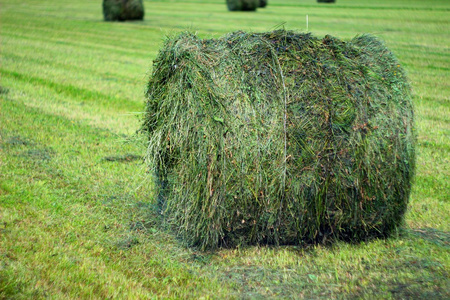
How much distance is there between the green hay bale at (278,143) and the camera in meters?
4.74

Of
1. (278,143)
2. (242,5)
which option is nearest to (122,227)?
(278,143)

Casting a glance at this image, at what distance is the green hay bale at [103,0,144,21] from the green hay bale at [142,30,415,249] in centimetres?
2034

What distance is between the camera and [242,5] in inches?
1185

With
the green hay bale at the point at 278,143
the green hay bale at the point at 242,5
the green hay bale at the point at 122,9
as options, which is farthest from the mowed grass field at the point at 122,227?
the green hay bale at the point at 242,5

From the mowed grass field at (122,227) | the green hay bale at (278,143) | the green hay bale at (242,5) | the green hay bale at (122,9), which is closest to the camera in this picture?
the mowed grass field at (122,227)

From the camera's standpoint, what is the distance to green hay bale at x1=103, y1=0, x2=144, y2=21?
24.2m

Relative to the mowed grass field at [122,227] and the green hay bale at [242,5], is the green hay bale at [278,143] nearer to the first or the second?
the mowed grass field at [122,227]

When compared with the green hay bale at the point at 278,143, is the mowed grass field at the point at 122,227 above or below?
below

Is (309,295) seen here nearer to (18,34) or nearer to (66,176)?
(66,176)

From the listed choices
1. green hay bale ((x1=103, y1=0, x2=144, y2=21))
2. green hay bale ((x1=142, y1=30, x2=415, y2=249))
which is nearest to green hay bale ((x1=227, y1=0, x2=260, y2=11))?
green hay bale ((x1=103, y1=0, x2=144, y2=21))

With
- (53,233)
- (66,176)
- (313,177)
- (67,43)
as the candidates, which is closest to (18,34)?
(67,43)

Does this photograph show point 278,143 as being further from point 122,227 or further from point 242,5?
point 242,5

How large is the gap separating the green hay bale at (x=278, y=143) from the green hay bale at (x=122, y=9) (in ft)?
66.7

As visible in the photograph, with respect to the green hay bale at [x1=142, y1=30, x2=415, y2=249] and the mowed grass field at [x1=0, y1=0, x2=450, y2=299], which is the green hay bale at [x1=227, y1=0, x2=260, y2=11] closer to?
the mowed grass field at [x1=0, y1=0, x2=450, y2=299]
